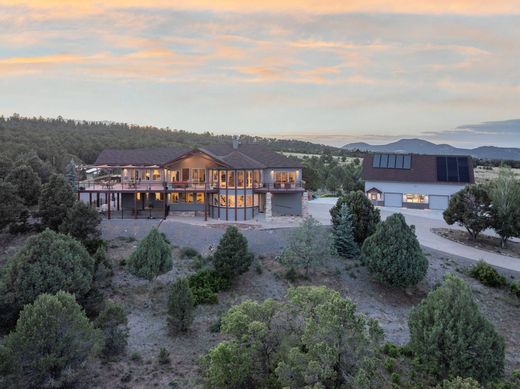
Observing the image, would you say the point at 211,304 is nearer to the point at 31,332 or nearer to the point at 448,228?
the point at 31,332

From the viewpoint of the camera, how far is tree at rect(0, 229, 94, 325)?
1762 centimetres

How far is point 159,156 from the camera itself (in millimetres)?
42156

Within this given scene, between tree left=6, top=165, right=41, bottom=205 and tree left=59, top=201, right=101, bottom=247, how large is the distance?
11.9 m

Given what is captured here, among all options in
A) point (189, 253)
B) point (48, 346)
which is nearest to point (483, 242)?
point (189, 253)

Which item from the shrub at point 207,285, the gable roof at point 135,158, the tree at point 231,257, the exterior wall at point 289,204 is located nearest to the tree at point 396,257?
the tree at point 231,257

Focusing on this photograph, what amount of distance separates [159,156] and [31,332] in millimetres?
29889

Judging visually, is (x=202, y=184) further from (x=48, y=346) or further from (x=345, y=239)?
(x=48, y=346)

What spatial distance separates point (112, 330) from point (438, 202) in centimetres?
4071

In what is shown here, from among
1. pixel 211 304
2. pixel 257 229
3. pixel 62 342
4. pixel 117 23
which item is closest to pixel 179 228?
pixel 257 229

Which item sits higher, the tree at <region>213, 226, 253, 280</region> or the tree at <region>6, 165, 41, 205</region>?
the tree at <region>6, 165, 41, 205</region>

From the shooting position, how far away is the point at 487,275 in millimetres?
27438

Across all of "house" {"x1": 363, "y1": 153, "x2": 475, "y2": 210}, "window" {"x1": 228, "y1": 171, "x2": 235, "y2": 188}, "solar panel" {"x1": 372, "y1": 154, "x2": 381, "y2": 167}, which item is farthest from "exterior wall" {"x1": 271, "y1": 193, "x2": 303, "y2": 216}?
"solar panel" {"x1": 372, "y1": 154, "x2": 381, "y2": 167}

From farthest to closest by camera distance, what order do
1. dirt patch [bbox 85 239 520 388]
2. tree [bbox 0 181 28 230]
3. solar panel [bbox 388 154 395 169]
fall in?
solar panel [bbox 388 154 395 169] < tree [bbox 0 181 28 230] < dirt patch [bbox 85 239 520 388]

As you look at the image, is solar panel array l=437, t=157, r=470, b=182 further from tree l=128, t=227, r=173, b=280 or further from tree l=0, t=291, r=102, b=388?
tree l=0, t=291, r=102, b=388
